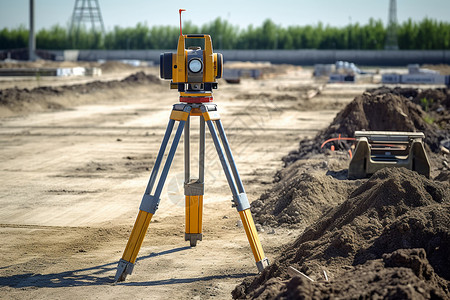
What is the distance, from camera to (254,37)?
90.1m

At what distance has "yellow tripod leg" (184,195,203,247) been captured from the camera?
6912 mm

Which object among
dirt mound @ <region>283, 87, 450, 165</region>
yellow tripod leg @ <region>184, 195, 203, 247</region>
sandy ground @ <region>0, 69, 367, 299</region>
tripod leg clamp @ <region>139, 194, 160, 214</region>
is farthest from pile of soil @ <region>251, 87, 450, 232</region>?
tripod leg clamp @ <region>139, 194, 160, 214</region>

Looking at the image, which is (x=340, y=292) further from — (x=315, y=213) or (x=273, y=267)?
(x=315, y=213)

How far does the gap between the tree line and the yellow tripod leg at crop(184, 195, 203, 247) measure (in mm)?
73440

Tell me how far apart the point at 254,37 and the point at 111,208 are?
271ft

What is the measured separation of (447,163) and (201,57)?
7.44 m

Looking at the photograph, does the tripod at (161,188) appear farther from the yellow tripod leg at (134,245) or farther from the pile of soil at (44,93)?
the pile of soil at (44,93)

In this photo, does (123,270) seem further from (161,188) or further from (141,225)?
(161,188)

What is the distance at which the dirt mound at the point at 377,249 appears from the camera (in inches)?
165

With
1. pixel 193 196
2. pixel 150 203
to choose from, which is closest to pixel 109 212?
pixel 193 196

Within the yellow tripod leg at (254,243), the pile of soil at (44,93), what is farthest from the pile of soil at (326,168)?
the pile of soil at (44,93)

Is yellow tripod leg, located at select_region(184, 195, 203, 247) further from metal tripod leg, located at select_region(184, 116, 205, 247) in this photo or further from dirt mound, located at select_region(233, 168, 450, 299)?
dirt mound, located at select_region(233, 168, 450, 299)

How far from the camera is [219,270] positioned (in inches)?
252

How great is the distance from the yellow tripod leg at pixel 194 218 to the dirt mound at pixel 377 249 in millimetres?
1238
